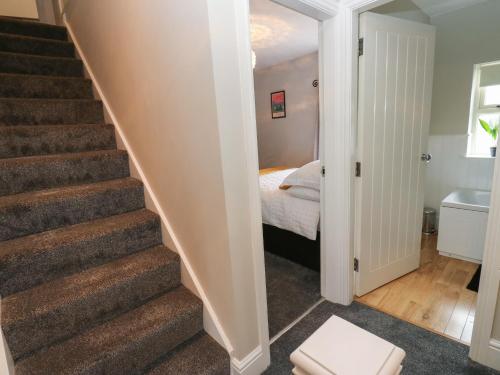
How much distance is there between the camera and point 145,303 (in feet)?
4.80

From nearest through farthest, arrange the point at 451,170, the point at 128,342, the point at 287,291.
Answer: the point at 128,342
the point at 287,291
the point at 451,170

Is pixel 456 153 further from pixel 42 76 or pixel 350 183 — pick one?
pixel 42 76

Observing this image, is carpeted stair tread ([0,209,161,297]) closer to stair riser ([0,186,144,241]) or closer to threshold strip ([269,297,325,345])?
stair riser ([0,186,144,241])

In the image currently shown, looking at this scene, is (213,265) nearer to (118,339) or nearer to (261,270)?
(261,270)

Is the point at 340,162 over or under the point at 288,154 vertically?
over

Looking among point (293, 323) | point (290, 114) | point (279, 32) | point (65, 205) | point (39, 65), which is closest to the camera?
point (65, 205)

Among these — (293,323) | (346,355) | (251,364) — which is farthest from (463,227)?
(346,355)

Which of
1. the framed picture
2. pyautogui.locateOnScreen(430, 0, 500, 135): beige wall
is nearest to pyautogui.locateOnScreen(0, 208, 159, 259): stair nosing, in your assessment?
pyautogui.locateOnScreen(430, 0, 500, 135): beige wall

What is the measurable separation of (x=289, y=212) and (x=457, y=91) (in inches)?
83.8

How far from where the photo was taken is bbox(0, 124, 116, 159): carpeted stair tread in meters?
1.71

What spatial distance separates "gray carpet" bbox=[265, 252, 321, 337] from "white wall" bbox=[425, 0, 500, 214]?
71.7 inches

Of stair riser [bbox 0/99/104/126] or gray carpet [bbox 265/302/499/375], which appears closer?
gray carpet [bbox 265/302/499/375]

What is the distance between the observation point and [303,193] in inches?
90.4

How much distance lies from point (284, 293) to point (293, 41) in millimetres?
3200
